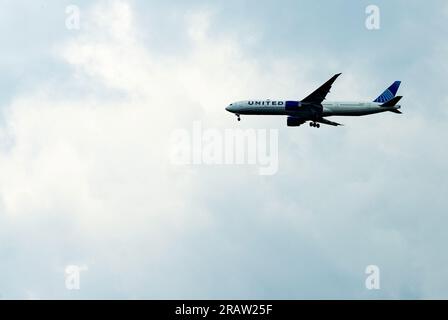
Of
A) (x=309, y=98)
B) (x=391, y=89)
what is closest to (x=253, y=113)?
(x=309, y=98)

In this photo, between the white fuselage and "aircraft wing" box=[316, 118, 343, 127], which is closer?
the white fuselage

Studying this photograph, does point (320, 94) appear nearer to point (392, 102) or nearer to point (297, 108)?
point (297, 108)

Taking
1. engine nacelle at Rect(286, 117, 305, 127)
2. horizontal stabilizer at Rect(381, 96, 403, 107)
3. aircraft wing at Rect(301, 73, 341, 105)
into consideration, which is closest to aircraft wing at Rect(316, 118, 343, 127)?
engine nacelle at Rect(286, 117, 305, 127)

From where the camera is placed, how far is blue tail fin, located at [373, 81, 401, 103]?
16832cm

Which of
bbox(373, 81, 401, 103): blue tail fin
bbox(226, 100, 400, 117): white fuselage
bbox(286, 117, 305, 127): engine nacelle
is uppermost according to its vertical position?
bbox(373, 81, 401, 103): blue tail fin

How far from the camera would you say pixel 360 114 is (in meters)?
162

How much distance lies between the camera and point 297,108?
158 metres

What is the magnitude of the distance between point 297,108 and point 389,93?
2356 cm

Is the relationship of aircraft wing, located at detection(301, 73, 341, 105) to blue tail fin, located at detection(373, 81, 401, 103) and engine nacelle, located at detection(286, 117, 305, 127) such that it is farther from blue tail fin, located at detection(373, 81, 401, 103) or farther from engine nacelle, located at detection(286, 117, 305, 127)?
blue tail fin, located at detection(373, 81, 401, 103)
